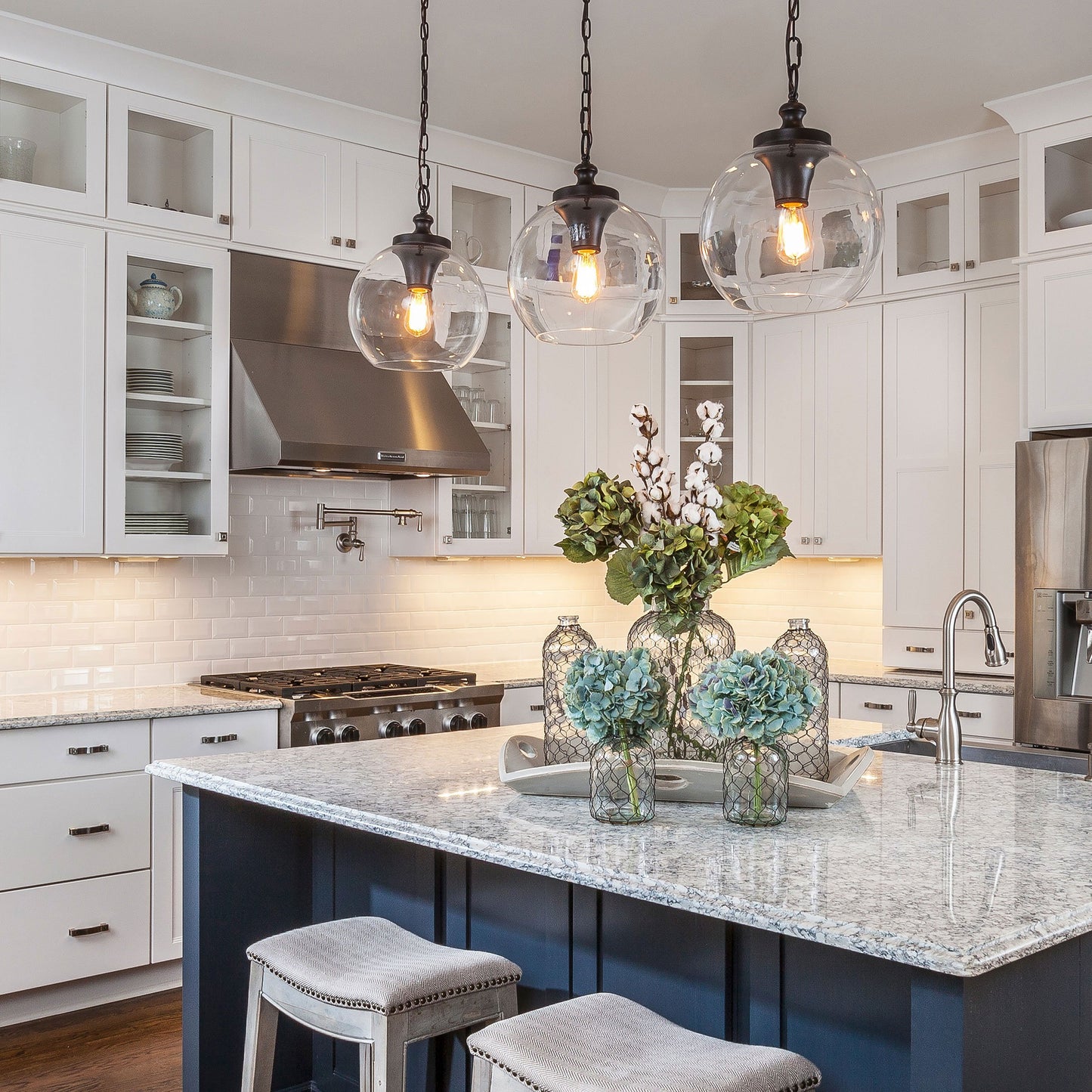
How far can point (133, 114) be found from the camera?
4.10 metres

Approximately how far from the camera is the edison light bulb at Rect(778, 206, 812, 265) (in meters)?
1.79

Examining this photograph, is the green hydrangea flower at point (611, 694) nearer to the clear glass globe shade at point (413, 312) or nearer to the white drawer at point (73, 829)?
the clear glass globe shade at point (413, 312)

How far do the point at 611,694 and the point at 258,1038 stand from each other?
91cm

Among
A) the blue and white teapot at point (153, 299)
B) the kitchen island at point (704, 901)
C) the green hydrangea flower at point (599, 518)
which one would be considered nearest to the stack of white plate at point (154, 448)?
the blue and white teapot at point (153, 299)

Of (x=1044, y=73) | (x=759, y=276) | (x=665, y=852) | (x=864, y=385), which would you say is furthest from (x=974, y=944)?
(x=864, y=385)

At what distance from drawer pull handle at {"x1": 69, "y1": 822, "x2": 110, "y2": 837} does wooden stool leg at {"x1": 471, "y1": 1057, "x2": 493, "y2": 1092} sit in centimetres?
225

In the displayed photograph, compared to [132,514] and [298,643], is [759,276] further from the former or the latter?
[298,643]

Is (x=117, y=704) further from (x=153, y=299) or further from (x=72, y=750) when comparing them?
(x=153, y=299)

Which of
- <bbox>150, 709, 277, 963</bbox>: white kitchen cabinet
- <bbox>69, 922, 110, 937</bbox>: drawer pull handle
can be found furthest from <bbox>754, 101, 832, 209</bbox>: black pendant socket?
<bbox>69, 922, 110, 937</bbox>: drawer pull handle

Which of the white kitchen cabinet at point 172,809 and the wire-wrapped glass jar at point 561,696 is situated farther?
the white kitchen cabinet at point 172,809

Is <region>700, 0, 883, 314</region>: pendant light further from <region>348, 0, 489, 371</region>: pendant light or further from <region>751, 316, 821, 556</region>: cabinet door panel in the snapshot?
<region>751, 316, 821, 556</region>: cabinet door panel

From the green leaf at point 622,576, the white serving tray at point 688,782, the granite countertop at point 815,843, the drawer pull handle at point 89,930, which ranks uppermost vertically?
the green leaf at point 622,576

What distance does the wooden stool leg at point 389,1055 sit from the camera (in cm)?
191

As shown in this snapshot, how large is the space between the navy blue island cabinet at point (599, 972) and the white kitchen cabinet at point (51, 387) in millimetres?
1598
